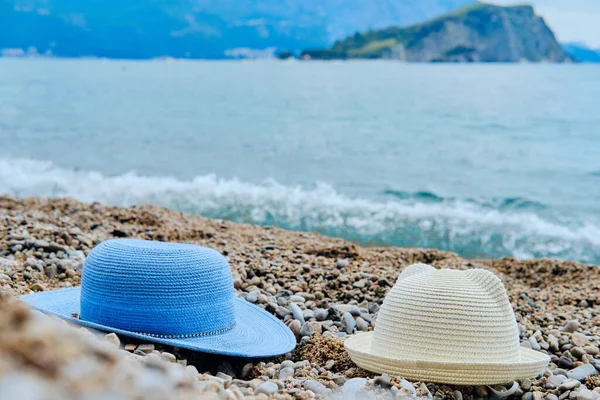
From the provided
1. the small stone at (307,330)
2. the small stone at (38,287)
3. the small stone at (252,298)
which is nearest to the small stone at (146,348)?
the small stone at (307,330)

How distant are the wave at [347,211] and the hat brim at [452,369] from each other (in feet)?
25.6

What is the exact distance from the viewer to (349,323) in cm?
577

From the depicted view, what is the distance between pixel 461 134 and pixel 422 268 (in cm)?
2723

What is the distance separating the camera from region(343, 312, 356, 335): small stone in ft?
18.8

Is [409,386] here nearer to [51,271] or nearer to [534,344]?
[534,344]

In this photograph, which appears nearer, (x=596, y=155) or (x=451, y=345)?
(x=451, y=345)

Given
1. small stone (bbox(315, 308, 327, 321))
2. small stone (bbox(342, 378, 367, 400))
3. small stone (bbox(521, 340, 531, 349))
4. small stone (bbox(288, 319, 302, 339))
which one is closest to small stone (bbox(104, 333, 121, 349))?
small stone (bbox(342, 378, 367, 400))

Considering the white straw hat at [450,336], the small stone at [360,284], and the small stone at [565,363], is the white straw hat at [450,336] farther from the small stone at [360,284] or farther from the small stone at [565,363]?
the small stone at [360,284]

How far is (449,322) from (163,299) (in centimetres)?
173

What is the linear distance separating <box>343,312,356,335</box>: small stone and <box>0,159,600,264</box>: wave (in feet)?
22.3

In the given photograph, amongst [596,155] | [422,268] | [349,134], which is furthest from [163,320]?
[349,134]

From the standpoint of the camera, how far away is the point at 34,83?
64.4 metres

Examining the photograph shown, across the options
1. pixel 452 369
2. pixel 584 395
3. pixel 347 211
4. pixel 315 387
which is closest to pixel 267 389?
pixel 315 387

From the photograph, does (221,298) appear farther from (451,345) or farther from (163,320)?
(451,345)
